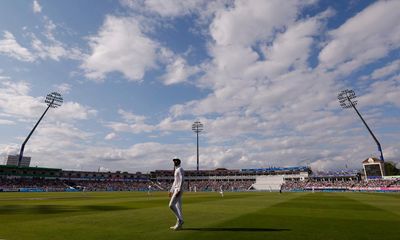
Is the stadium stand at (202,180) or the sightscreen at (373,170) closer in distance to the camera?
the stadium stand at (202,180)

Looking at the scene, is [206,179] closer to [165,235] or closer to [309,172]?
[309,172]

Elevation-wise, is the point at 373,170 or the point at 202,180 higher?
the point at 373,170

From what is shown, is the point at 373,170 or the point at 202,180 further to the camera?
the point at 202,180

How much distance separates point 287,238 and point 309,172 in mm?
126945

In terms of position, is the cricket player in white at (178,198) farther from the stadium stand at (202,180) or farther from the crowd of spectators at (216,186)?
the crowd of spectators at (216,186)

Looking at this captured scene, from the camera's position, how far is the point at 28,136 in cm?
9562

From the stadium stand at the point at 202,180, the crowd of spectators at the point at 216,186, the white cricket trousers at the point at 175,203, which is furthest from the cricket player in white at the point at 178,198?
the crowd of spectators at the point at 216,186

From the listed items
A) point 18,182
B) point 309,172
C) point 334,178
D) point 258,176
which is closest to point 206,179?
point 258,176

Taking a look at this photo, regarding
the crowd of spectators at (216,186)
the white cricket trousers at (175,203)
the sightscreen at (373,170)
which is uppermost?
the sightscreen at (373,170)

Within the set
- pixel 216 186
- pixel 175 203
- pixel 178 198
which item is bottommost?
pixel 175 203

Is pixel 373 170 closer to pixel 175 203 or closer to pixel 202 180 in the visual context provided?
pixel 202 180

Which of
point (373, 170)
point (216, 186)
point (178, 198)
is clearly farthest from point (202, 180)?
point (178, 198)

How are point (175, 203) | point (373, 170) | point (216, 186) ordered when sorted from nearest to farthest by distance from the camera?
point (175, 203) < point (373, 170) < point (216, 186)

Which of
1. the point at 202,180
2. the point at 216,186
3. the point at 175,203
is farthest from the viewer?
the point at 202,180
